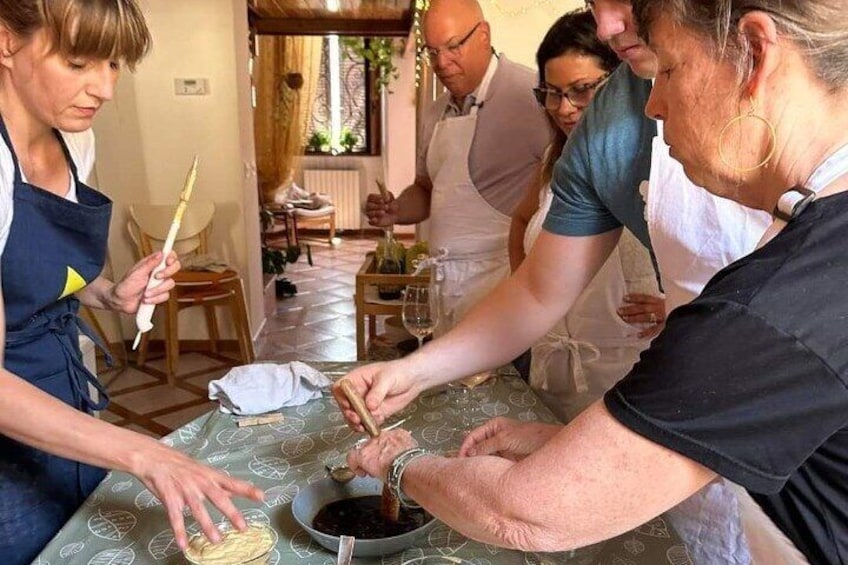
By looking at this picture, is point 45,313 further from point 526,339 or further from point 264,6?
point 264,6

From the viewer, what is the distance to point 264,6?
5.91 meters

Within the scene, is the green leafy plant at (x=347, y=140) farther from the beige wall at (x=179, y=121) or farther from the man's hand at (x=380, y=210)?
the man's hand at (x=380, y=210)

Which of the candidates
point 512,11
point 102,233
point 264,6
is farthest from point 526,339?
point 264,6

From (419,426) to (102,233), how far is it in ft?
2.24

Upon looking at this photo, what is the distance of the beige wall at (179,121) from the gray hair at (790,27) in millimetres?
3611

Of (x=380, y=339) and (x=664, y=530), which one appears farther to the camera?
(x=380, y=339)

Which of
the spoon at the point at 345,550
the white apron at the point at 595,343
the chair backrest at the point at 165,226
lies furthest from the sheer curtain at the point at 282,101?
the spoon at the point at 345,550

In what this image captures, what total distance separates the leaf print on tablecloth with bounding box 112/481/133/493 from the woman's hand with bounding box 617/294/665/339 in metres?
0.93

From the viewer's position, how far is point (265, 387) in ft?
4.35

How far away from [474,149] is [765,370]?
5.82 ft

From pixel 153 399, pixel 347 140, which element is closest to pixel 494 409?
pixel 153 399

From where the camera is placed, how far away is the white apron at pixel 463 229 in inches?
87.7

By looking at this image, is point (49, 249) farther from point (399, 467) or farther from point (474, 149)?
point (474, 149)

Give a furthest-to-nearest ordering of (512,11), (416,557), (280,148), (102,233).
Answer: (280,148) → (512,11) → (102,233) → (416,557)
